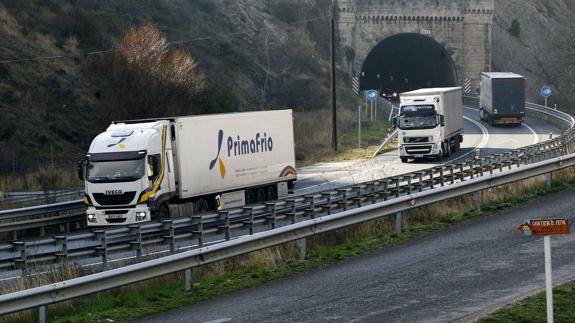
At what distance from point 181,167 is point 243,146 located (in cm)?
370

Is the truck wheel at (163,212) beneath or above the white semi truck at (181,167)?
beneath

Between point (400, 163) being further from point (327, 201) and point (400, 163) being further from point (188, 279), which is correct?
point (188, 279)

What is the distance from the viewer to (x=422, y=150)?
4759 cm

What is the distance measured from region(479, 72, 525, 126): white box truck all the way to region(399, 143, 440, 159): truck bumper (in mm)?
21851

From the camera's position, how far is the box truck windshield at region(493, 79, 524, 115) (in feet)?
222

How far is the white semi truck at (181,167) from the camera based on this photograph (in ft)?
87.4

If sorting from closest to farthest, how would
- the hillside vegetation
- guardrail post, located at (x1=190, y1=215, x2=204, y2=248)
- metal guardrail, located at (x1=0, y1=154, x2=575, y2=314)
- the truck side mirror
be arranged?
metal guardrail, located at (x1=0, y1=154, x2=575, y2=314), guardrail post, located at (x1=190, y1=215, x2=204, y2=248), the truck side mirror, the hillside vegetation

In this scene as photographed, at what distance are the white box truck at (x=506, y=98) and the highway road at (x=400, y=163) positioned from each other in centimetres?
72

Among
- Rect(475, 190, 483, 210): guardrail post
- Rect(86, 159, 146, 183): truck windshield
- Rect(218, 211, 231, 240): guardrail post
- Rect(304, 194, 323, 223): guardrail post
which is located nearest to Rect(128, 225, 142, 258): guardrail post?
Rect(218, 211, 231, 240): guardrail post

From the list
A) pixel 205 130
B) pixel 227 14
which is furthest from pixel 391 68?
pixel 205 130

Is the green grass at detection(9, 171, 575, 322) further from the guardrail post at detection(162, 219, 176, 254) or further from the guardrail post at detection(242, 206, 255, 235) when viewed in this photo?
the guardrail post at detection(162, 219, 176, 254)

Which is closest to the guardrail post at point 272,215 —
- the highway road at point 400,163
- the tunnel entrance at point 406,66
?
the highway road at point 400,163

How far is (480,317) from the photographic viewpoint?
1312cm

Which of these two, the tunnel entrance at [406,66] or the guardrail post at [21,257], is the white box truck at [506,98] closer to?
the tunnel entrance at [406,66]
